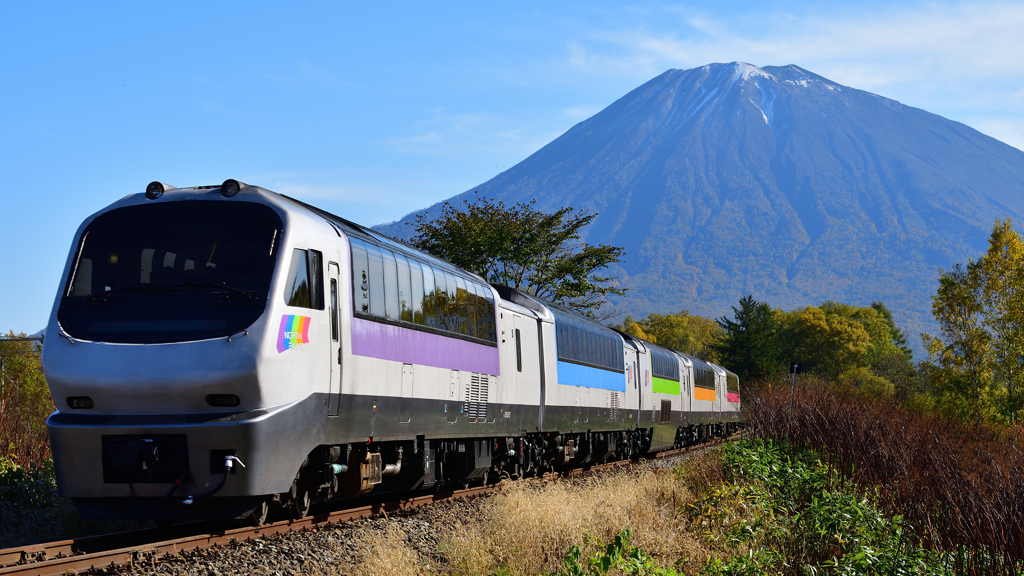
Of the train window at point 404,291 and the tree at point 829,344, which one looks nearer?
the train window at point 404,291

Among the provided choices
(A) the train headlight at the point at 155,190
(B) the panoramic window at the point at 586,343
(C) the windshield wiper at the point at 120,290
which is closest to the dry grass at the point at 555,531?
(C) the windshield wiper at the point at 120,290

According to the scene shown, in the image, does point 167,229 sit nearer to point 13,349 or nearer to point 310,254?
point 310,254

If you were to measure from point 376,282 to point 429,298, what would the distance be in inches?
70.0

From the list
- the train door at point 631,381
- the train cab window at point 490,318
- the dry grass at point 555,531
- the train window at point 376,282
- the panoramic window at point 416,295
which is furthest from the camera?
the train door at point 631,381

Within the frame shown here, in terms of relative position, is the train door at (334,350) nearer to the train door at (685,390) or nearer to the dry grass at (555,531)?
the dry grass at (555,531)

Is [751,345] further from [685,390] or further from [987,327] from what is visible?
[685,390]

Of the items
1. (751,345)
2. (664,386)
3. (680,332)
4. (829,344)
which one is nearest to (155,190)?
(664,386)

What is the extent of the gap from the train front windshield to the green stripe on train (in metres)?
Result: 22.4

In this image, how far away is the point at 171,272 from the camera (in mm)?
9625

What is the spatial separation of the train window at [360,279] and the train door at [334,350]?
18.6 inches

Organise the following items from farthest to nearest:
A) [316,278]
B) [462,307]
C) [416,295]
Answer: [462,307], [416,295], [316,278]

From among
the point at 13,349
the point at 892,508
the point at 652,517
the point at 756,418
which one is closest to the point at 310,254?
the point at 652,517

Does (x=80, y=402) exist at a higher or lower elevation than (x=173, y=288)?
lower

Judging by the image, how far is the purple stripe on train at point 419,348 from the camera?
36.5 feet
